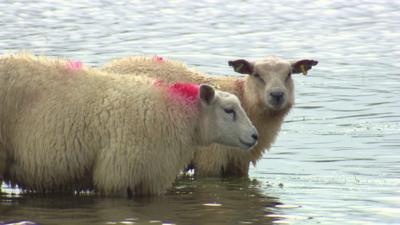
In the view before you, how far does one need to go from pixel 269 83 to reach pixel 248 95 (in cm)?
32

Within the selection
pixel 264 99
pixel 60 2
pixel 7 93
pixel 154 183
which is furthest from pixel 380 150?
pixel 60 2

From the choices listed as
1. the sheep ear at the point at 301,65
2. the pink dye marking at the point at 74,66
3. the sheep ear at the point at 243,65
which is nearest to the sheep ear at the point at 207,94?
the pink dye marking at the point at 74,66

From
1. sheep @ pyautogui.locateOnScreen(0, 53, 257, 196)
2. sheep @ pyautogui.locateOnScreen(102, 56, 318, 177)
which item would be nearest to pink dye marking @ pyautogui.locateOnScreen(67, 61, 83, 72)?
sheep @ pyautogui.locateOnScreen(0, 53, 257, 196)

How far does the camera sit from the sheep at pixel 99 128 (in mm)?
12484

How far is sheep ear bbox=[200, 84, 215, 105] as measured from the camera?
1278cm

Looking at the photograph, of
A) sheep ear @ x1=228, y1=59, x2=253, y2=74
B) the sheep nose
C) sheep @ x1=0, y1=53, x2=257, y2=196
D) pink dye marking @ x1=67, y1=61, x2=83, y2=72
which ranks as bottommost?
sheep @ x1=0, y1=53, x2=257, y2=196

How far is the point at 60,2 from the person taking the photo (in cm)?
3688

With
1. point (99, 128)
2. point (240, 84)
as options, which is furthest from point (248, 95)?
point (99, 128)

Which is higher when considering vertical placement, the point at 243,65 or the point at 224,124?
the point at 243,65

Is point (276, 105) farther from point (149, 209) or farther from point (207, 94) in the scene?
point (149, 209)

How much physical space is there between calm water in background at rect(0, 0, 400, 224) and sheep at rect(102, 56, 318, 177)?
0.85ft

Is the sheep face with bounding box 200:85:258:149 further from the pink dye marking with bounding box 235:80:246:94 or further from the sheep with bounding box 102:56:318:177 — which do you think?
the pink dye marking with bounding box 235:80:246:94

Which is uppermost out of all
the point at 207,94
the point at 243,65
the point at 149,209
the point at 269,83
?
the point at 243,65

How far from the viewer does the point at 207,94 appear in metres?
12.8
